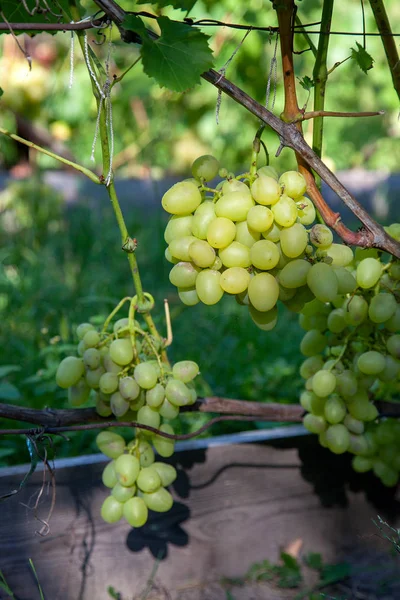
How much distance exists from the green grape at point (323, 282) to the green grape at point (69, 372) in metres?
0.39

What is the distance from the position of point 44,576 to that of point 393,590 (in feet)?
2.16

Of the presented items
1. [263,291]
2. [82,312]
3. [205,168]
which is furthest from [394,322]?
[82,312]

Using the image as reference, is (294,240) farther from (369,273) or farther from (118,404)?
(118,404)

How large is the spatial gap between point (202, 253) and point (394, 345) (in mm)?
373

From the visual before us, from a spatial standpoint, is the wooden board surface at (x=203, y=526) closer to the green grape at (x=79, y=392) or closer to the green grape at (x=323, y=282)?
the green grape at (x=79, y=392)

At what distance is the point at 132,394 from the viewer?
1003 mm

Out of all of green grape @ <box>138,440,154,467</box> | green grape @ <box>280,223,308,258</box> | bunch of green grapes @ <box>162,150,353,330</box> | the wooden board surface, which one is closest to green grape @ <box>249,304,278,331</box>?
bunch of green grapes @ <box>162,150,353,330</box>

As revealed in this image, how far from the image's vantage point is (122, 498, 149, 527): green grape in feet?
3.41

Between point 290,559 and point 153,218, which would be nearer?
point 290,559

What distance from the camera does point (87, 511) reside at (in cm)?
122

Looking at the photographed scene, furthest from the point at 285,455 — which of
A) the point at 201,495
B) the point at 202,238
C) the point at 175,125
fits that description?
the point at 175,125

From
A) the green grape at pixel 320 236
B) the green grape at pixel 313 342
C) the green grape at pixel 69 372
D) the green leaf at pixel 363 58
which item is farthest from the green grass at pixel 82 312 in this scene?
the green leaf at pixel 363 58

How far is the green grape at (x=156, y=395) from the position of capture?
102cm

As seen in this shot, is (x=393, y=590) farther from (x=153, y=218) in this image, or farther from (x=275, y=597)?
(x=153, y=218)
